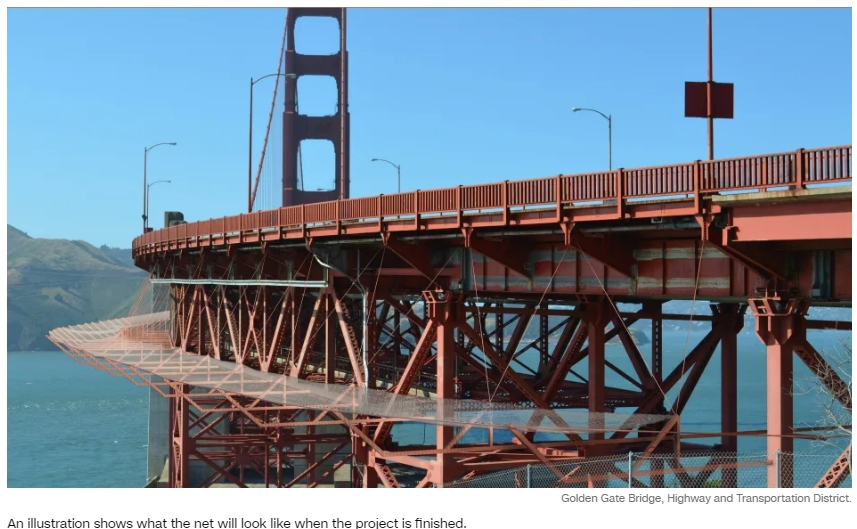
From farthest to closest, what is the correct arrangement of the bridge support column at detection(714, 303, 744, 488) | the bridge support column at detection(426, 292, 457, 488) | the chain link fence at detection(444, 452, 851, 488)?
the bridge support column at detection(714, 303, 744, 488) < the bridge support column at detection(426, 292, 457, 488) < the chain link fence at detection(444, 452, 851, 488)

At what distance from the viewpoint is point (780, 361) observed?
1964 centimetres

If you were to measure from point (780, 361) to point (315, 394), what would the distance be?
1535cm

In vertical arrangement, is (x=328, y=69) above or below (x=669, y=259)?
above

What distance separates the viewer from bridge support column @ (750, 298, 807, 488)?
19.5 m

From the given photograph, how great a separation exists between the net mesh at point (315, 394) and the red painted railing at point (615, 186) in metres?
4.21

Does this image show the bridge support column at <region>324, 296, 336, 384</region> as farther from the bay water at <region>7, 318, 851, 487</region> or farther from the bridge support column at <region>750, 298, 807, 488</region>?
the bay water at <region>7, 318, 851, 487</region>

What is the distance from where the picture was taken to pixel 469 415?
955 inches

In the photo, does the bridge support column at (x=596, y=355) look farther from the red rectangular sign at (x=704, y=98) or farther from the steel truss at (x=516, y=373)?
the red rectangular sign at (x=704, y=98)

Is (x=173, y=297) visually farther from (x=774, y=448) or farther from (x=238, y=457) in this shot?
(x=774, y=448)

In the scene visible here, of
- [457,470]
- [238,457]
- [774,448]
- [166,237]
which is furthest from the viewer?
[166,237]

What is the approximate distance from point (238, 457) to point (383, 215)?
25.3 meters

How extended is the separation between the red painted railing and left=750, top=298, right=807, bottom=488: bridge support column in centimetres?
233

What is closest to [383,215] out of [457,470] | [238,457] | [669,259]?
[457,470]

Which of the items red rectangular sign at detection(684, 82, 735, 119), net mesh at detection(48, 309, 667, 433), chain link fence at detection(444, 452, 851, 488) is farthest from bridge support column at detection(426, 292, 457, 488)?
red rectangular sign at detection(684, 82, 735, 119)
